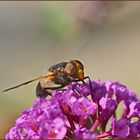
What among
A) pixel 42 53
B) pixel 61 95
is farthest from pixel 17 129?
pixel 42 53

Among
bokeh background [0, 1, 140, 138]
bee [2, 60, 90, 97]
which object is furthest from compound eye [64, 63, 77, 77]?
bokeh background [0, 1, 140, 138]

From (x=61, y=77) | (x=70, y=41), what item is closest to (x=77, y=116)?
(x=61, y=77)

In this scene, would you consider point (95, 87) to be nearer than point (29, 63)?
Yes

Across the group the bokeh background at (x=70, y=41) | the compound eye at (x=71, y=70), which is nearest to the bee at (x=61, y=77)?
the compound eye at (x=71, y=70)

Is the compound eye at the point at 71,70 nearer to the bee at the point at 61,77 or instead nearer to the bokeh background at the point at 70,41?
the bee at the point at 61,77

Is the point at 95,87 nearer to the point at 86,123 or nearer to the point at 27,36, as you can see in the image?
the point at 86,123
